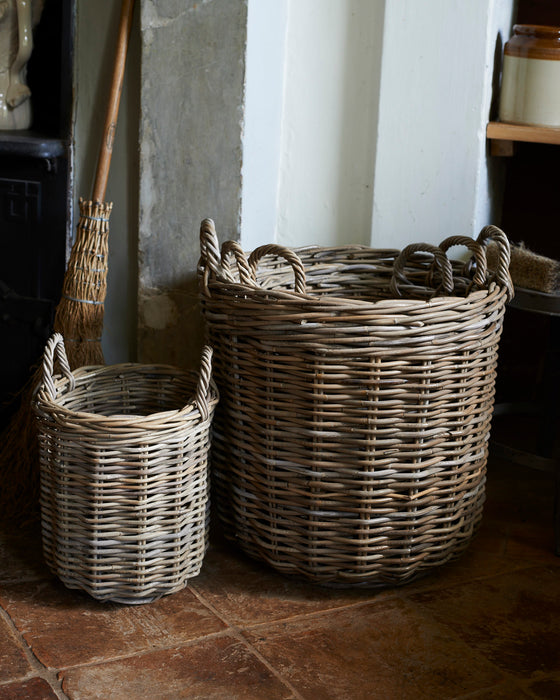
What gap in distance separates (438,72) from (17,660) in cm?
160

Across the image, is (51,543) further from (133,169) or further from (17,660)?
(133,169)

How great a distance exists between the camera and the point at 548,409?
7.07 ft

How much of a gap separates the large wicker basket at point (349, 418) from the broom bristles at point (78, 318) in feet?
1.11

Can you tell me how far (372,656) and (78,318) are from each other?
3.38 feet

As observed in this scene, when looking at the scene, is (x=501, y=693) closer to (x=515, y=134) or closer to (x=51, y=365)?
(x=51, y=365)

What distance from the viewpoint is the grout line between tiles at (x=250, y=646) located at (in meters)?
1.40

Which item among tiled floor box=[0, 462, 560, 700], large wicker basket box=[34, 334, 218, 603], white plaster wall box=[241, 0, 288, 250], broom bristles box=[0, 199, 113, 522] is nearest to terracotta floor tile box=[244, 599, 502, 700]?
tiled floor box=[0, 462, 560, 700]

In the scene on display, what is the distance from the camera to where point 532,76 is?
203cm

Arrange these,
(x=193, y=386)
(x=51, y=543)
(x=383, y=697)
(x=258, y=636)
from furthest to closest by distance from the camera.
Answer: (x=193, y=386), (x=51, y=543), (x=258, y=636), (x=383, y=697)

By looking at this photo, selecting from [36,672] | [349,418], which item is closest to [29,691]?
[36,672]

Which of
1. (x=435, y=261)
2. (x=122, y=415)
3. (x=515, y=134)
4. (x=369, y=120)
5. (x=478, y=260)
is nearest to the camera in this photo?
(x=122, y=415)

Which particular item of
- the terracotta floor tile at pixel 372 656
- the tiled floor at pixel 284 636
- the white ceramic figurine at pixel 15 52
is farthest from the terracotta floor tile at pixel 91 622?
the white ceramic figurine at pixel 15 52

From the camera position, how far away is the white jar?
2.01 meters

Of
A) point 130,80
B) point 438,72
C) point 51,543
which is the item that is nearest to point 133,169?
point 130,80
